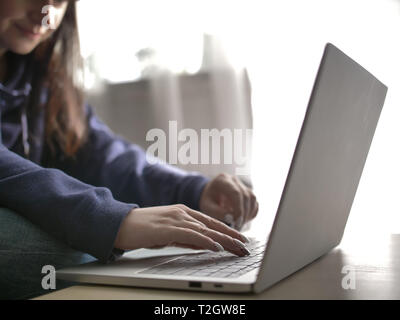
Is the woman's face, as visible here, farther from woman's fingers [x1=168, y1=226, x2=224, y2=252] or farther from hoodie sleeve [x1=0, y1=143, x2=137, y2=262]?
Answer: woman's fingers [x1=168, y1=226, x2=224, y2=252]

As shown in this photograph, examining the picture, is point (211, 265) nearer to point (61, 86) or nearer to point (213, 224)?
point (213, 224)

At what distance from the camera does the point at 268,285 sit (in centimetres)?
43

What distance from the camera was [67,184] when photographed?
0.59 meters

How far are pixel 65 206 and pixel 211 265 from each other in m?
0.19

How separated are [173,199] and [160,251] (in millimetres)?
352

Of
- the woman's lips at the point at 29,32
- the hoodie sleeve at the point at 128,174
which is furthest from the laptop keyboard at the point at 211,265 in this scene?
the woman's lips at the point at 29,32

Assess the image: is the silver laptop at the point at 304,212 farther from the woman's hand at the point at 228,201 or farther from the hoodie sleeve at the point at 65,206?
the woman's hand at the point at 228,201

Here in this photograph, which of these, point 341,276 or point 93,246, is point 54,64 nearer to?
point 93,246

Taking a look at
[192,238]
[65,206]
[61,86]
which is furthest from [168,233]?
[61,86]

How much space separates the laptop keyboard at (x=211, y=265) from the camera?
18.4 inches

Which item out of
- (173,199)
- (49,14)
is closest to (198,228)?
(173,199)

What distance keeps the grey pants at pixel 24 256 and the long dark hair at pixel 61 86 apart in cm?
55

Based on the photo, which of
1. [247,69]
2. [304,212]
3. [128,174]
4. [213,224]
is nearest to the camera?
[304,212]

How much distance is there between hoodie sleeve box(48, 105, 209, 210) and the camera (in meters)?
1.00
